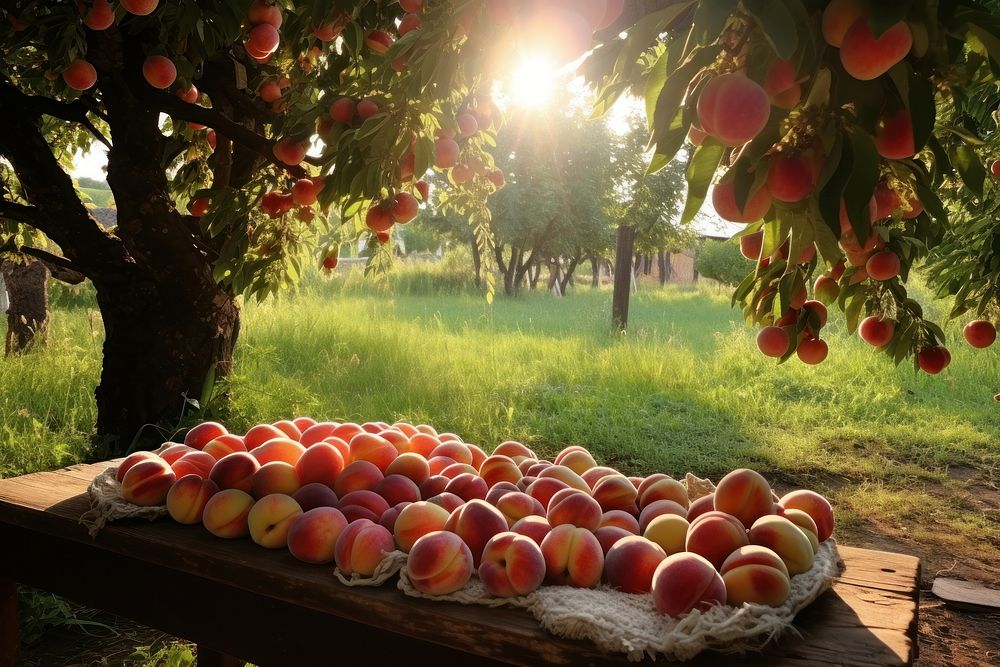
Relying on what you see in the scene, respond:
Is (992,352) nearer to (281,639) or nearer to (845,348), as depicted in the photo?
(845,348)

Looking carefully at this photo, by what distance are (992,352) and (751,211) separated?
8909 mm

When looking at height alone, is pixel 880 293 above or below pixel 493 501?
above

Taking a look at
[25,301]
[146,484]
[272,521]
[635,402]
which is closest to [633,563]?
[272,521]

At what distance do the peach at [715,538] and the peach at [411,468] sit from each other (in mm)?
594

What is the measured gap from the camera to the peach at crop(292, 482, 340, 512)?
1.43 metres

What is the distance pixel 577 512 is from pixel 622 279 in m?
9.16

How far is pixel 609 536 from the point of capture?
49.4 inches

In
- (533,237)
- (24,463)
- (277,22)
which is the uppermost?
(533,237)

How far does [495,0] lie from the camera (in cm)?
66

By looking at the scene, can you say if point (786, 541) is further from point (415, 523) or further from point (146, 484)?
point (146, 484)

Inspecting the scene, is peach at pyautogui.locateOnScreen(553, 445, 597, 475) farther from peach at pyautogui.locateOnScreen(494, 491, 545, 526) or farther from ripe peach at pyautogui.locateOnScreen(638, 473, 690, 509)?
peach at pyautogui.locateOnScreen(494, 491, 545, 526)

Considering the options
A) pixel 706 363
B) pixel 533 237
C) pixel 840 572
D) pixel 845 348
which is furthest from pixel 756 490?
pixel 533 237

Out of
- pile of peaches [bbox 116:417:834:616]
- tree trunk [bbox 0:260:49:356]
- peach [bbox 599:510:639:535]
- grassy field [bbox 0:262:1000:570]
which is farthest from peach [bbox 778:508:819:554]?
tree trunk [bbox 0:260:49:356]

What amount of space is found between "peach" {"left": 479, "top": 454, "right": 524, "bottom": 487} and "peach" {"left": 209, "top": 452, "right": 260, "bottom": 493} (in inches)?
18.6
